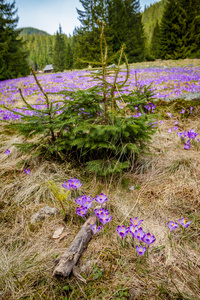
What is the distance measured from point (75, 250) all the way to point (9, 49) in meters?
21.6

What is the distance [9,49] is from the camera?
16656 mm

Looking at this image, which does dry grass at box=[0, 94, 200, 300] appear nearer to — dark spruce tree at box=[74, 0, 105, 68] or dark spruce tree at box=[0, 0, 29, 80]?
dark spruce tree at box=[0, 0, 29, 80]

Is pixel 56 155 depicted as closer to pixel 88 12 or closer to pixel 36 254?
pixel 36 254

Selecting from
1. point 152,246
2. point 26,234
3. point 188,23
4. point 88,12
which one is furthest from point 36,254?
point 88,12

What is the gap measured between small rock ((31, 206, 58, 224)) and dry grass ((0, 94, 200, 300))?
49mm

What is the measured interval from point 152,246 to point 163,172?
920 millimetres

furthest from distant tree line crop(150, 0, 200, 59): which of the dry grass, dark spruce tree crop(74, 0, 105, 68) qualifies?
the dry grass

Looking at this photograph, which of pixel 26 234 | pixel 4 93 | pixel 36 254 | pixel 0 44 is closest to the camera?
pixel 36 254

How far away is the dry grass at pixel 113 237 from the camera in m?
0.88

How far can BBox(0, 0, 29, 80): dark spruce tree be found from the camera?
1542 cm

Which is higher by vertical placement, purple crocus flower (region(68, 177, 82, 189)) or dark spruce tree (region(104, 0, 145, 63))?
dark spruce tree (region(104, 0, 145, 63))

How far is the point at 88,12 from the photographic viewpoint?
23.9m

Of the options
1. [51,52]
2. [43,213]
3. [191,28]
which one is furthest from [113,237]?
[51,52]

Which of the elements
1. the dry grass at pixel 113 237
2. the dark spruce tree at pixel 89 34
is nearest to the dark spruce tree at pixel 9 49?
the dark spruce tree at pixel 89 34
